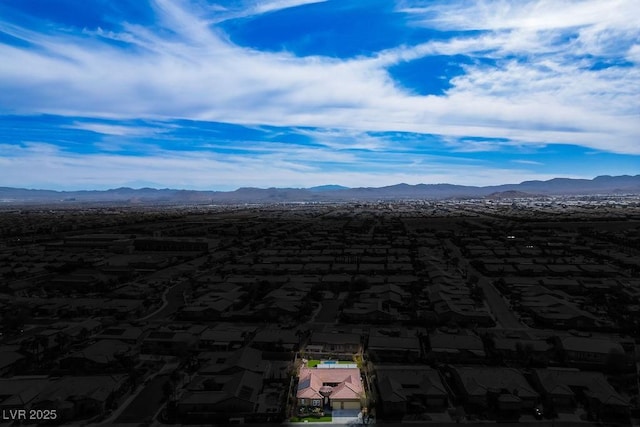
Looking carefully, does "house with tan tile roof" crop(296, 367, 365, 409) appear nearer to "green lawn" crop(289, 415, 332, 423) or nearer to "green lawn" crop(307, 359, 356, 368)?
"green lawn" crop(289, 415, 332, 423)

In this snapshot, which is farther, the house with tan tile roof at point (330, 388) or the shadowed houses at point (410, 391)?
the house with tan tile roof at point (330, 388)

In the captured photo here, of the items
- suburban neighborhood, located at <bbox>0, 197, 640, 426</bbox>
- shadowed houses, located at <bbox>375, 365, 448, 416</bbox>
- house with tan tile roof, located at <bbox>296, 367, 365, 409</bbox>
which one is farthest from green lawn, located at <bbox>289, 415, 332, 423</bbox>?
shadowed houses, located at <bbox>375, 365, 448, 416</bbox>

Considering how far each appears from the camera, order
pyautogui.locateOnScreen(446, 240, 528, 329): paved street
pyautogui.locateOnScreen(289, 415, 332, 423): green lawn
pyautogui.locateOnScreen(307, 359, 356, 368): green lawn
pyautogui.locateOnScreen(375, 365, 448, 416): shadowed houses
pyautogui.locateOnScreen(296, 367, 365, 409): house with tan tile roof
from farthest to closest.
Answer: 1. pyautogui.locateOnScreen(446, 240, 528, 329): paved street
2. pyautogui.locateOnScreen(307, 359, 356, 368): green lawn
3. pyautogui.locateOnScreen(296, 367, 365, 409): house with tan tile roof
4. pyautogui.locateOnScreen(375, 365, 448, 416): shadowed houses
5. pyautogui.locateOnScreen(289, 415, 332, 423): green lawn

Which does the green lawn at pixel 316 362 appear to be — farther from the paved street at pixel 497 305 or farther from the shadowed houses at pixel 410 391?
the paved street at pixel 497 305

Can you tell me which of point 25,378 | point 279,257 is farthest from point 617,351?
point 279,257

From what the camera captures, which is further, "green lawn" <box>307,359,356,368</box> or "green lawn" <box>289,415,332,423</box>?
"green lawn" <box>307,359,356,368</box>

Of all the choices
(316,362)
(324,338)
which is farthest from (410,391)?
(324,338)

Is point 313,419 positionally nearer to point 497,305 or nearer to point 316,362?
point 316,362

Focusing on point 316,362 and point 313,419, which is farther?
point 316,362

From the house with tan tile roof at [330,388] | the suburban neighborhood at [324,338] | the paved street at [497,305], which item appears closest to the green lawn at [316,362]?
the suburban neighborhood at [324,338]

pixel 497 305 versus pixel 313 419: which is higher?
pixel 497 305

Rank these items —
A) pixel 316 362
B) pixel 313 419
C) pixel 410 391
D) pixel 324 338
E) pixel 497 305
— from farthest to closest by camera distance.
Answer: pixel 497 305 < pixel 324 338 < pixel 316 362 < pixel 410 391 < pixel 313 419

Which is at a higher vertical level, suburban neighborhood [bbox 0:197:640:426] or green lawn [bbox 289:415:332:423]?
suburban neighborhood [bbox 0:197:640:426]
